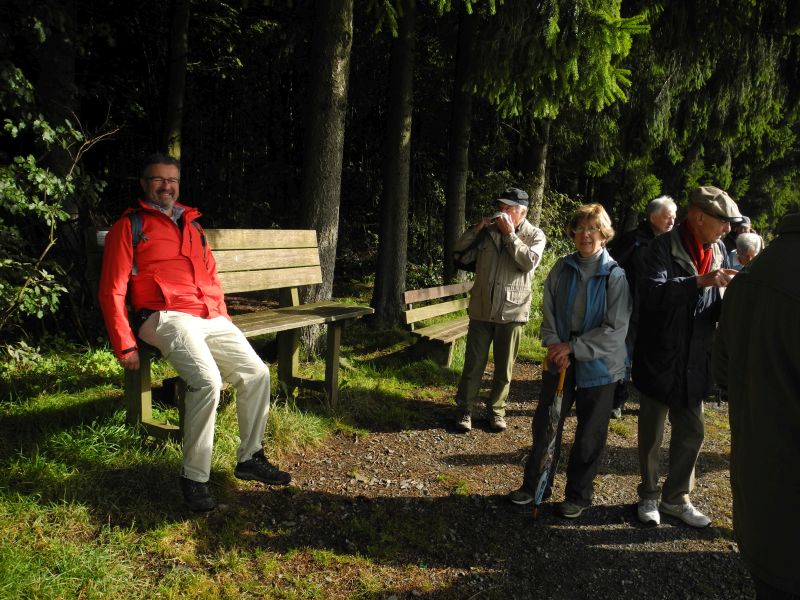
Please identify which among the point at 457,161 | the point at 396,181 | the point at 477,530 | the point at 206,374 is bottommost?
the point at 477,530

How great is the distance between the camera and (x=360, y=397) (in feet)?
17.1

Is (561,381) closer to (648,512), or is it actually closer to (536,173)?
(648,512)

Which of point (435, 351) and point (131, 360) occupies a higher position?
point (131, 360)

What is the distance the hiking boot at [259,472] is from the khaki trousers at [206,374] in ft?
0.15

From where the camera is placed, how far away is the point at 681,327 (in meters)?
3.37

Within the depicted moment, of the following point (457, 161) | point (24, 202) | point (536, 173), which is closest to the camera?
point (24, 202)

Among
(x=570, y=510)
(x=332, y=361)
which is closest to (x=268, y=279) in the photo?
(x=332, y=361)

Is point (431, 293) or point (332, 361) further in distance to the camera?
point (431, 293)

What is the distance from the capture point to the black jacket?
11.1 ft

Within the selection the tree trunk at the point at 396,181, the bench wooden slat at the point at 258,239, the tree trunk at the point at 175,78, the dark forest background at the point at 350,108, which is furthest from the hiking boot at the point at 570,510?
the tree trunk at the point at 175,78

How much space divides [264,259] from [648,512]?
330 cm

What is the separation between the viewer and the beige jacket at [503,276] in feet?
15.9

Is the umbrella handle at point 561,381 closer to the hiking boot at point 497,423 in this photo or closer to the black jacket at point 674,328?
the black jacket at point 674,328

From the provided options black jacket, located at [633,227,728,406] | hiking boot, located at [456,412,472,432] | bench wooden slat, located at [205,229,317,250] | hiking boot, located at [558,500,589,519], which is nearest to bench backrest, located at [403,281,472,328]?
bench wooden slat, located at [205,229,317,250]
